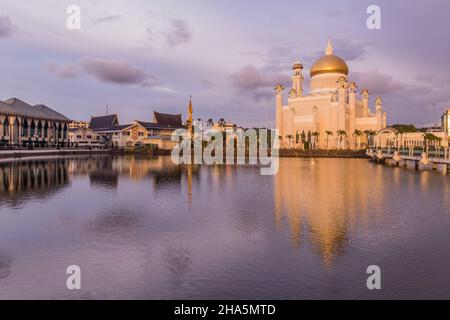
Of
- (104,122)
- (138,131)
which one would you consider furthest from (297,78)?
(104,122)

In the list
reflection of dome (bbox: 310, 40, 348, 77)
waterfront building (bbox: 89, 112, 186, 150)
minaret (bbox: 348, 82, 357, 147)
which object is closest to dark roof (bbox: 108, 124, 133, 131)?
waterfront building (bbox: 89, 112, 186, 150)

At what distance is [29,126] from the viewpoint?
80.0 metres

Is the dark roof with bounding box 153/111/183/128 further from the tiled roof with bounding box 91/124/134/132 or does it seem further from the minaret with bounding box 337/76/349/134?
the minaret with bounding box 337/76/349/134

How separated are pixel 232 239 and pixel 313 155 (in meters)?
68.6

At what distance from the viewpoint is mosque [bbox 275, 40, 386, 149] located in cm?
8919

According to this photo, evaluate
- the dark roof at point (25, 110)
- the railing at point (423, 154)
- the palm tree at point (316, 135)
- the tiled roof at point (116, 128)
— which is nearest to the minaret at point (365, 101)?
the palm tree at point (316, 135)

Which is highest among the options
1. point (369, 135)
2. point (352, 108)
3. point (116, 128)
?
point (352, 108)

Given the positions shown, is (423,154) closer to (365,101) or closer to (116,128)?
(365,101)

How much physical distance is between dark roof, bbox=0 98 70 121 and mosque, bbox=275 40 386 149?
5437 centimetres

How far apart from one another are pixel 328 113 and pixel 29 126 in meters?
66.0

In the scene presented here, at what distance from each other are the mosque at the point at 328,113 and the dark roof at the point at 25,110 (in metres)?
54.4

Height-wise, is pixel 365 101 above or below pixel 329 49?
below

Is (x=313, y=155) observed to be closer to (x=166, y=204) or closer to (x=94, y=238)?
(x=166, y=204)

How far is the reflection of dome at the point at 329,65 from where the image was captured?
307 ft
